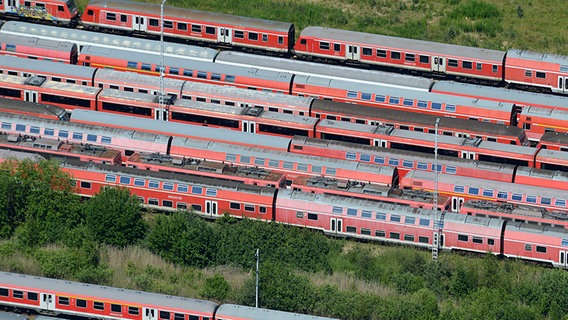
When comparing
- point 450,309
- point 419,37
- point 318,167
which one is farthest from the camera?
point 419,37

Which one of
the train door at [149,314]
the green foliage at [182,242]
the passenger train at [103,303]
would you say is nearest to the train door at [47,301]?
the passenger train at [103,303]

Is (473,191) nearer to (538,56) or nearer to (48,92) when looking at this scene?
(538,56)

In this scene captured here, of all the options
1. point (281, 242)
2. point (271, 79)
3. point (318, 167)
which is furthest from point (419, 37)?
point (281, 242)

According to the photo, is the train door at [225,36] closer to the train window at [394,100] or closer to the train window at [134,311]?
the train window at [394,100]

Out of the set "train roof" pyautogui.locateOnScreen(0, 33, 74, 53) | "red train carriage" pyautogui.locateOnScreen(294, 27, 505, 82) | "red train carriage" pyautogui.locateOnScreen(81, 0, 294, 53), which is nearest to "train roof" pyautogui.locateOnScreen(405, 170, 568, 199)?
"red train carriage" pyautogui.locateOnScreen(294, 27, 505, 82)

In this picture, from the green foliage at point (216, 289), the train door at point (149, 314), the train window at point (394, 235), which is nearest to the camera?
the train door at point (149, 314)

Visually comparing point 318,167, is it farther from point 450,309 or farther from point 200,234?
point 450,309
